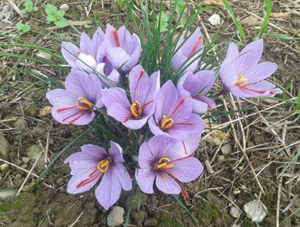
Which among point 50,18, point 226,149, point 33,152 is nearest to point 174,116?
point 226,149

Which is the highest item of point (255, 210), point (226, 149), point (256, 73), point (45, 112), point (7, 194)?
point (256, 73)

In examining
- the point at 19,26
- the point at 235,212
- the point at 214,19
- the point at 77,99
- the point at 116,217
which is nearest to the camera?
the point at 77,99

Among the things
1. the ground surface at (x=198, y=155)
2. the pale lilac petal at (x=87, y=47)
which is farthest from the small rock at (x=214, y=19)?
the pale lilac petal at (x=87, y=47)

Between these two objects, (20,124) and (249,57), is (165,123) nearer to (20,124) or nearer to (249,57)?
(249,57)

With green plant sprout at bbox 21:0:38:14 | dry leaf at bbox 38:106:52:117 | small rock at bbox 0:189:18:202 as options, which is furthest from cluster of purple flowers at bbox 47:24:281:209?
green plant sprout at bbox 21:0:38:14

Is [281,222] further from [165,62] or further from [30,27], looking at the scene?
[30,27]

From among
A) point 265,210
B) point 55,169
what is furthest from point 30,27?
point 265,210

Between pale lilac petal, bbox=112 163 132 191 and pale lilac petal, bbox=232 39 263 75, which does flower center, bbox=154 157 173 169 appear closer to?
pale lilac petal, bbox=112 163 132 191
